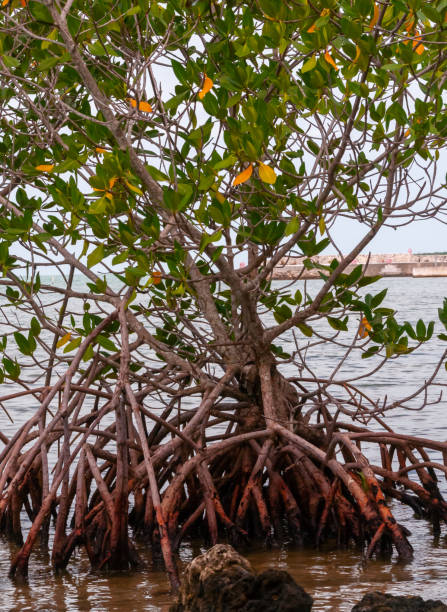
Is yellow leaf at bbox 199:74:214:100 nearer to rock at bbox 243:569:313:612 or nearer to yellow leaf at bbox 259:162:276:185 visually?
yellow leaf at bbox 259:162:276:185

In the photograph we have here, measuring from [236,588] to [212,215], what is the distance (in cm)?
142

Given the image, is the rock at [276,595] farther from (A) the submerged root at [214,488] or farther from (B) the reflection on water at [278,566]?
(A) the submerged root at [214,488]

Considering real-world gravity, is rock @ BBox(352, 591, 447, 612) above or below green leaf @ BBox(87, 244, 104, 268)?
below

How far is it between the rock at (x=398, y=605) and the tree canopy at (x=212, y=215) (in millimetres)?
1174

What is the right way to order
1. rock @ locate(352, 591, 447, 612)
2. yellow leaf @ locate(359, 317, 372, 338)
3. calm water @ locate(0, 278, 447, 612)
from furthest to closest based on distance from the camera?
1. yellow leaf @ locate(359, 317, 372, 338)
2. calm water @ locate(0, 278, 447, 612)
3. rock @ locate(352, 591, 447, 612)

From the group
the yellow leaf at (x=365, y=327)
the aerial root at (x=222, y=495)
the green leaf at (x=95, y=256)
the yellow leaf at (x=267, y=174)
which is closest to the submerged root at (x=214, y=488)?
the aerial root at (x=222, y=495)

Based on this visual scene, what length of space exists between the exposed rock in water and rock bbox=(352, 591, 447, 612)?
0.78 ft

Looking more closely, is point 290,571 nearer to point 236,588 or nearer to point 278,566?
point 278,566

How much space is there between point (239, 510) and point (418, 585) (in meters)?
1.09

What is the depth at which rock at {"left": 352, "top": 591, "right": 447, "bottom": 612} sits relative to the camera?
292 cm

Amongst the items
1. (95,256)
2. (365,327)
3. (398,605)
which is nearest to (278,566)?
(365,327)

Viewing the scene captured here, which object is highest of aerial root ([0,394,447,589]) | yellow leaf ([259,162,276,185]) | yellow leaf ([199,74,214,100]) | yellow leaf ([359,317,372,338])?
yellow leaf ([199,74,214,100])

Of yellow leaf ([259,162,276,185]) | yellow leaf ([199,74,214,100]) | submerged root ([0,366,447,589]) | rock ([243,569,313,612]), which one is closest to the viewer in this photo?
rock ([243,569,313,612])

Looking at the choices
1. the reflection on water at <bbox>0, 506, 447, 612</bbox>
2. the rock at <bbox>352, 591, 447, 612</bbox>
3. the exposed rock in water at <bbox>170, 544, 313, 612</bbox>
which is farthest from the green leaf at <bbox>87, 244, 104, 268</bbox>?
the rock at <bbox>352, 591, 447, 612</bbox>
